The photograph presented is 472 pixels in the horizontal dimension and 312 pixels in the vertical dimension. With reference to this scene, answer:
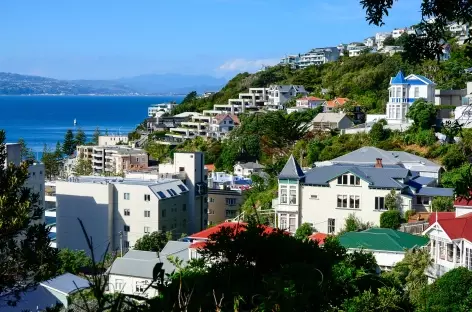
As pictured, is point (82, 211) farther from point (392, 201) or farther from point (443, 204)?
point (443, 204)

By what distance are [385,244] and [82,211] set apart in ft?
55.3

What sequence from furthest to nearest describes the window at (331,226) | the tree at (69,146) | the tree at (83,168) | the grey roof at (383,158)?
the tree at (69,146)
the tree at (83,168)
the grey roof at (383,158)
the window at (331,226)

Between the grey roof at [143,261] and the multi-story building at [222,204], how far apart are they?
1207cm

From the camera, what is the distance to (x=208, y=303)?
3.87 m

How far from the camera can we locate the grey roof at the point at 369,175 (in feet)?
64.2

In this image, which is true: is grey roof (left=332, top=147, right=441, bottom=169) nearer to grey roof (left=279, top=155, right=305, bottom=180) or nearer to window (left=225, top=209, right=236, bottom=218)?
grey roof (left=279, top=155, right=305, bottom=180)

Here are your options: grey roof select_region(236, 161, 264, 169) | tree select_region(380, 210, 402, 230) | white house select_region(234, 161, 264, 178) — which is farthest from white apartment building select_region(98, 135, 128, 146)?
tree select_region(380, 210, 402, 230)

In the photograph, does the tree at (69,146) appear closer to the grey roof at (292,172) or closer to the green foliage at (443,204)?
the grey roof at (292,172)

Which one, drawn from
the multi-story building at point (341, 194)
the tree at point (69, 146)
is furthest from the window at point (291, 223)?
the tree at point (69, 146)

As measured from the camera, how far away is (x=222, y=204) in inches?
1298

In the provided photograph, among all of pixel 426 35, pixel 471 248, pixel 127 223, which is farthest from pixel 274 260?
pixel 127 223

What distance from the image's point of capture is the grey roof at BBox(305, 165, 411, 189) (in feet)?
64.2

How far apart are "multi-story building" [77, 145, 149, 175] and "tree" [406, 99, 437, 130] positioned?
20.7m

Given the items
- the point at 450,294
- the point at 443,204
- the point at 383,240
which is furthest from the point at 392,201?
the point at 450,294
